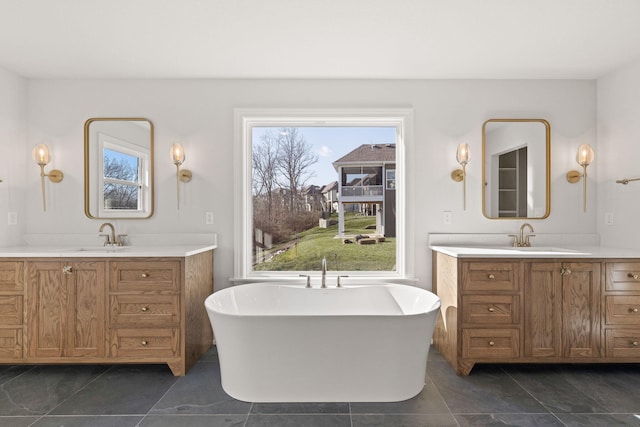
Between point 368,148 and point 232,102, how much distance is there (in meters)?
1.26

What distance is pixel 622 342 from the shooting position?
2.48m

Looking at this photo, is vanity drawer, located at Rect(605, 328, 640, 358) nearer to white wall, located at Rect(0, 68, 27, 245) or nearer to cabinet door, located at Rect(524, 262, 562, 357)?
cabinet door, located at Rect(524, 262, 562, 357)

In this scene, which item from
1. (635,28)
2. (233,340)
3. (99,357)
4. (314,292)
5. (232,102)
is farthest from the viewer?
(232,102)

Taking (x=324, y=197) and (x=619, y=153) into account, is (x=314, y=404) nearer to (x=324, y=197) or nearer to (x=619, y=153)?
(x=324, y=197)

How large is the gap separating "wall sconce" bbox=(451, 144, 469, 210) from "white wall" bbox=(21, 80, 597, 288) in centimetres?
4

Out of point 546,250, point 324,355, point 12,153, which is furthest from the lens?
point 12,153

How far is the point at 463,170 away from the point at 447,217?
0.42 m

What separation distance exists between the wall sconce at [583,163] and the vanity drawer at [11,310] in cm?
435

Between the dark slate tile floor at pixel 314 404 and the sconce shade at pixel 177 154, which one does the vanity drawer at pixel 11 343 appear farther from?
the sconce shade at pixel 177 154

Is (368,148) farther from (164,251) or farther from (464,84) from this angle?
(164,251)

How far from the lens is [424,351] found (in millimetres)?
2098

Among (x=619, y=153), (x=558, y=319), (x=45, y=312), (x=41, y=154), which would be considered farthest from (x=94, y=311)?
(x=619, y=153)

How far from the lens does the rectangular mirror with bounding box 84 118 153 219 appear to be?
3059mm

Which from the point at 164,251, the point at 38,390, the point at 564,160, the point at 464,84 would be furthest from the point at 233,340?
the point at 564,160
